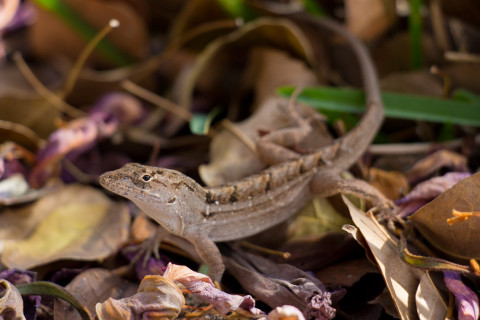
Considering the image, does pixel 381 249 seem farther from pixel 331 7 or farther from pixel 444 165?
pixel 331 7

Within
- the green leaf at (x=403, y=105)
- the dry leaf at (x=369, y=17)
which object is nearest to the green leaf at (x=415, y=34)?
the dry leaf at (x=369, y=17)

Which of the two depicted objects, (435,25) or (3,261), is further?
(435,25)

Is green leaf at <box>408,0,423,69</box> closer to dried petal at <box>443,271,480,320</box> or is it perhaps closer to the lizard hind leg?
the lizard hind leg

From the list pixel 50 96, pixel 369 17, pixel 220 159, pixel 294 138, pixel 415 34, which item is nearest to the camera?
pixel 220 159

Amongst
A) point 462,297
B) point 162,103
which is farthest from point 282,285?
point 162,103

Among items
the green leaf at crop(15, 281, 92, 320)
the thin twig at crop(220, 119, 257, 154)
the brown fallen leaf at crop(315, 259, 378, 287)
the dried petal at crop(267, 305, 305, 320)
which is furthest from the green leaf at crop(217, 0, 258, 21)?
the dried petal at crop(267, 305, 305, 320)

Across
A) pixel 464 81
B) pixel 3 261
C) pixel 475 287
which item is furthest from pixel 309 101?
pixel 3 261

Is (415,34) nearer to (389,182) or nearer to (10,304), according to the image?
(389,182)
